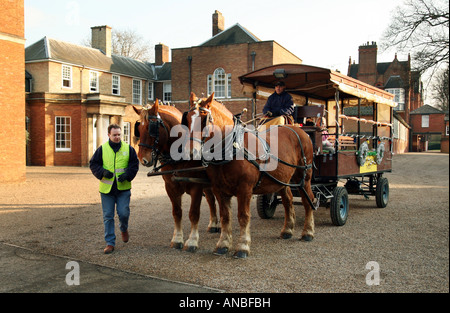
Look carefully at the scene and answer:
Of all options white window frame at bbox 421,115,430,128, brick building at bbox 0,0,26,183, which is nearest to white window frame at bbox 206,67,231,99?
brick building at bbox 0,0,26,183

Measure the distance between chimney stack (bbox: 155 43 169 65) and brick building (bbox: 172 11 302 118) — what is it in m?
6.60

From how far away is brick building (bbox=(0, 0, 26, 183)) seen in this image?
14719mm

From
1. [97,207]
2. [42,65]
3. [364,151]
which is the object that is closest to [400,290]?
[364,151]

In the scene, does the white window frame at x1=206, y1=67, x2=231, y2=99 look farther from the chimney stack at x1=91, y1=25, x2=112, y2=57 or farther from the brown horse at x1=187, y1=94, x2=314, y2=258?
the brown horse at x1=187, y1=94, x2=314, y2=258

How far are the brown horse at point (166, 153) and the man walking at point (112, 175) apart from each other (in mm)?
528

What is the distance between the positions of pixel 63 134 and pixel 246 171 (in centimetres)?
2298

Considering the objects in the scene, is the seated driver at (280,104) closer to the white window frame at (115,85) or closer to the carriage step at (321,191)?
the carriage step at (321,191)

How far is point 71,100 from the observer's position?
2531cm

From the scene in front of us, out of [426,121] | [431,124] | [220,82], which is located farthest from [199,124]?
[426,121]

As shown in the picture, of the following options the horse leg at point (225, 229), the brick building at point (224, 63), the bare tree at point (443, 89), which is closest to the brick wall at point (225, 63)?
the brick building at point (224, 63)

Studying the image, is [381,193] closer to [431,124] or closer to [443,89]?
[443,89]

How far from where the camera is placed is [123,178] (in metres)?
5.98
